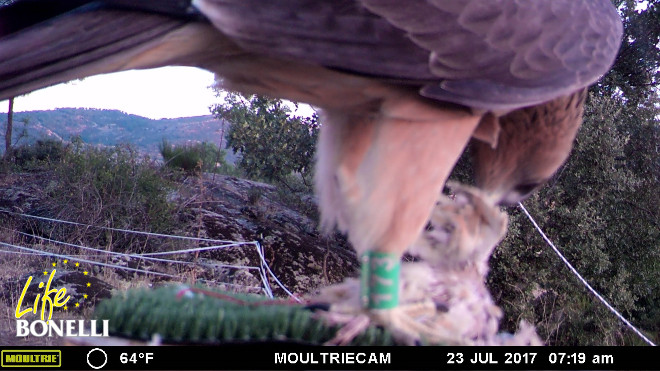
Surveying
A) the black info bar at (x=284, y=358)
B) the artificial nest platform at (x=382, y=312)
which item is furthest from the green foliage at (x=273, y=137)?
the black info bar at (x=284, y=358)

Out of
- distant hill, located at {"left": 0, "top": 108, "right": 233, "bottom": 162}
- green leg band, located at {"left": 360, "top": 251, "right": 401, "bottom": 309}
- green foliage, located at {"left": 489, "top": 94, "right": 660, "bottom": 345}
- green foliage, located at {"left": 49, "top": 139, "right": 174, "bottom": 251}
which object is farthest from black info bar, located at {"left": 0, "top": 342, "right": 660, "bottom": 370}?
distant hill, located at {"left": 0, "top": 108, "right": 233, "bottom": 162}

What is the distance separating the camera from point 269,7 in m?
2.12

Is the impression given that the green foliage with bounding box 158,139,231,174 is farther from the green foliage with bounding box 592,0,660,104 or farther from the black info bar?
the black info bar

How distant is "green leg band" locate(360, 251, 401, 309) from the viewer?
90.0 inches

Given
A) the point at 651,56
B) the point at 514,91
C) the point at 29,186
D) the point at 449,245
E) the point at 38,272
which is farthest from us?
the point at 29,186

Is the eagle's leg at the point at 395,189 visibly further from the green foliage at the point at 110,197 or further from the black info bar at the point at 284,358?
the green foliage at the point at 110,197

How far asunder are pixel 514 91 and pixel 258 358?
1.52 m

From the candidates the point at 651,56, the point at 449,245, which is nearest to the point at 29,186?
the point at 449,245

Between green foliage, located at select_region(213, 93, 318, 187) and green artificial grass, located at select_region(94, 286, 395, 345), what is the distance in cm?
701

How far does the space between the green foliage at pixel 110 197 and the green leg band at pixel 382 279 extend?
19.1ft

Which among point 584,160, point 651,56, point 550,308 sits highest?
point 651,56

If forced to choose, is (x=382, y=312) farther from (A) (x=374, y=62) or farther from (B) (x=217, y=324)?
(A) (x=374, y=62)

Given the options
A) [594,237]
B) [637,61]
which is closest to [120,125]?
[637,61]

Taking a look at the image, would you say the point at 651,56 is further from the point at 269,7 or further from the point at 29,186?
the point at 29,186
